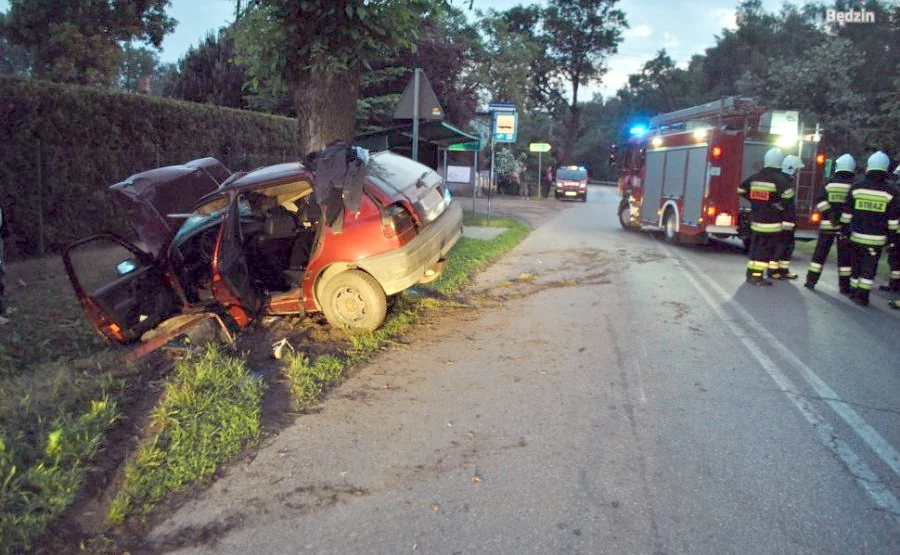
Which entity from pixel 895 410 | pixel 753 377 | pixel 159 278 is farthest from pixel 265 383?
pixel 895 410

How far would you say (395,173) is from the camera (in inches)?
284

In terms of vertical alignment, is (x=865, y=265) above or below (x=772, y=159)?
below

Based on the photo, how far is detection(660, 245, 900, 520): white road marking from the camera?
3.70m

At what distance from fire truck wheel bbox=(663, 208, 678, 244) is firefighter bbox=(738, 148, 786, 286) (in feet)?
16.8

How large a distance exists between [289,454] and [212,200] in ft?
12.0

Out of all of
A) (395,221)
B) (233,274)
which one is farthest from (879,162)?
(233,274)

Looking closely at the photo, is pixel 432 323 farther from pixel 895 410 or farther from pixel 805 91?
pixel 805 91

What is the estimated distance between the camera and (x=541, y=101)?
55.7m

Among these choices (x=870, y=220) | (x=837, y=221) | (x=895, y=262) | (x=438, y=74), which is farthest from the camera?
(x=438, y=74)

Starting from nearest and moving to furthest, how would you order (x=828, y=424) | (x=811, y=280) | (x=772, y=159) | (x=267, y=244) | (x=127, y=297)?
(x=828, y=424)
(x=127, y=297)
(x=267, y=244)
(x=811, y=280)
(x=772, y=159)

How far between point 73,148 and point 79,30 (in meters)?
10.7

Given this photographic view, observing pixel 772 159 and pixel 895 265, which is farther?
pixel 772 159

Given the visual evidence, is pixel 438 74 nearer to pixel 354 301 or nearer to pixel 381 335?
pixel 354 301

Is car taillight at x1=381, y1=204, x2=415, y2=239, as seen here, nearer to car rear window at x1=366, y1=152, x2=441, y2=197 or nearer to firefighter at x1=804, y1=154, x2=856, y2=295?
car rear window at x1=366, y1=152, x2=441, y2=197
